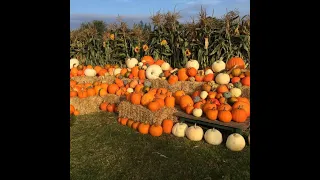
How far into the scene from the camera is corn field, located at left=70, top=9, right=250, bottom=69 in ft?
27.8

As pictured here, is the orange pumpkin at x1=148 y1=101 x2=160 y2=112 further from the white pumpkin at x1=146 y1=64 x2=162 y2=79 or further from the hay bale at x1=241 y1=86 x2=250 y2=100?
the white pumpkin at x1=146 y1=64 x2=162 y2=79

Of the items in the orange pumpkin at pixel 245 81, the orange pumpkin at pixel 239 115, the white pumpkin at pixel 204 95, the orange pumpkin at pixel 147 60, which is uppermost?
the orange pumpkin at pixel 147 60

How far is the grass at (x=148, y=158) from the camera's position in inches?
144

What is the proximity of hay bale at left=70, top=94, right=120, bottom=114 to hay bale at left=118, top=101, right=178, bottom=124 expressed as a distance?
128cm

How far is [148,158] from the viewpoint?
418 centimetres

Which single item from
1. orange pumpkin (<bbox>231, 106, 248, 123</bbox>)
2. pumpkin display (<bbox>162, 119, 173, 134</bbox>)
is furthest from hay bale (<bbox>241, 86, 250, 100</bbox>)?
A: pumpkin display (<bbox>162, 119, 173, 134</bbox>)

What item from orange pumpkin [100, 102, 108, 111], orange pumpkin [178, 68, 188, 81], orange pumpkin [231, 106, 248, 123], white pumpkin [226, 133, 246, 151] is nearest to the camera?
white pumpkin [226, 133, 246, 151]

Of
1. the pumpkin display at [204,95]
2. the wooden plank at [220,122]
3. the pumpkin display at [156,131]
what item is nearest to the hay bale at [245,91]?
the pumpkin display at [204,95]

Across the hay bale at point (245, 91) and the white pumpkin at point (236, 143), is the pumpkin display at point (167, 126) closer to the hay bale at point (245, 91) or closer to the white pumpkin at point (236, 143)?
the white pumpkin at point (236, 143)

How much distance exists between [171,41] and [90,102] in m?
3.94

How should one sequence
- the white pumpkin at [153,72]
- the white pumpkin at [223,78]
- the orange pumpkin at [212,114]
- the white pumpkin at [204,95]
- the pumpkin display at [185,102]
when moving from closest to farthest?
the orange pumpkin at [212,114] → the pumpkin display at [185,102] → the white pumpkin at [204,95] → the white pumpkin at [223,78] → the white pumpkin at [153,72]

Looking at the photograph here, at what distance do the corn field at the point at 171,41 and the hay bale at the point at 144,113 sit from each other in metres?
3.65

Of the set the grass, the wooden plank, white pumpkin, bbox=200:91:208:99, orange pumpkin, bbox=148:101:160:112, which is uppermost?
white pumpkin, bbox=200:91:208:99

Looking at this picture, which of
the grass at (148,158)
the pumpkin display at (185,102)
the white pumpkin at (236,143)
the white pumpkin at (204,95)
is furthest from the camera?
the white pumpkin at (204,95)
